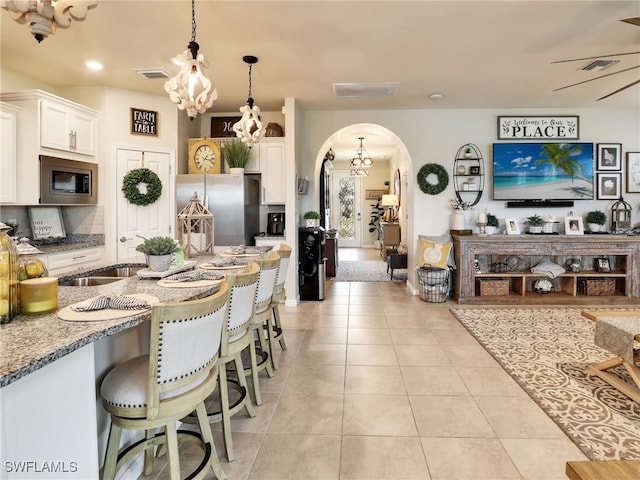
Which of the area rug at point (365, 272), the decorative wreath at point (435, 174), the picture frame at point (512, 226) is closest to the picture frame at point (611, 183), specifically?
the picture frame at point (512, 226)

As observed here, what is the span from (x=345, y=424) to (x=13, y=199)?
3675mm

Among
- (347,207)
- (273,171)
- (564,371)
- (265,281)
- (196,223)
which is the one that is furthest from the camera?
(347,207)

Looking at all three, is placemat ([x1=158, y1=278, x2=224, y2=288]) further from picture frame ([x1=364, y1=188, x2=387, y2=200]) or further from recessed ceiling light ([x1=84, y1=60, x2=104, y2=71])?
picture frame ([x1=364, y1=188, x2=387, y2=200])

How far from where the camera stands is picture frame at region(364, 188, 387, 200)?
1264 centimetres

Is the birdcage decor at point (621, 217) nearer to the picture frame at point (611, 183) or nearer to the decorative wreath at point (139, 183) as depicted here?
the picture frame at point (611, 183)

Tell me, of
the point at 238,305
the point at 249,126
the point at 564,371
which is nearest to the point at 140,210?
the point at 249,126

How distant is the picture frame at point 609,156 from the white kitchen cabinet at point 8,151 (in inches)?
286

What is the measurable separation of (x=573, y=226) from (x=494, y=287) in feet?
4.98

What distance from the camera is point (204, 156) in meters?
5.26

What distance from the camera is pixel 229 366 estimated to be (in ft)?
9.85

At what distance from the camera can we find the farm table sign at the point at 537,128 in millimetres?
5660

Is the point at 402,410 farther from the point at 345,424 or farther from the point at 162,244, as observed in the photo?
the point at 162,244

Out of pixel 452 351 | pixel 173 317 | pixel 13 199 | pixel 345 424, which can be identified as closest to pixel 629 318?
pixel 452 351

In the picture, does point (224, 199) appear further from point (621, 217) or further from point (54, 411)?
point (621, 217)
